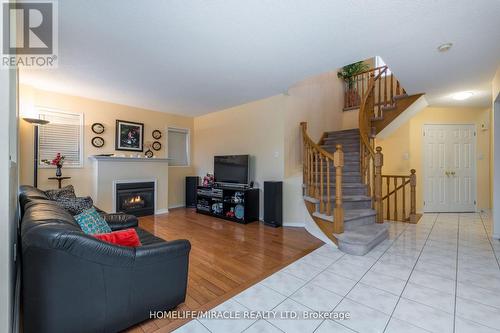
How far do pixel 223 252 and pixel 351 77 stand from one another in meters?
5.50

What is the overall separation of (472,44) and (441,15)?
91 centimetres

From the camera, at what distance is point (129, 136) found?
16.2 ft

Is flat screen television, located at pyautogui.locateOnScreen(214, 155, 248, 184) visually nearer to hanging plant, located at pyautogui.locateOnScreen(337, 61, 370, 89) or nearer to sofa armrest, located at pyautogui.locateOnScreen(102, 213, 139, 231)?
sofa armrest, located at pyautogui.locateOnScreen(102, 213, 139, 231)

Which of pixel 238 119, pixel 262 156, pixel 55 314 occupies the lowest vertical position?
pixel 55 314

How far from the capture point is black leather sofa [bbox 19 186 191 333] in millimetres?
1187

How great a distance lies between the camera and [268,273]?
2.29 metres

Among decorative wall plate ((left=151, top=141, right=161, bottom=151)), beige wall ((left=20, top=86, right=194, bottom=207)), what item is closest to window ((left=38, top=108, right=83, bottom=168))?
beige wall ((left=20, top=86, right=194, bottom=207))

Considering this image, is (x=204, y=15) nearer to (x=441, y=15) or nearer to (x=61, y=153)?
(x=441, y=15)

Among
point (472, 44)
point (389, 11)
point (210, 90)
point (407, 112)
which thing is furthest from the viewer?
point (407, 112)

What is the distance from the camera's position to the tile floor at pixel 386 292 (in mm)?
1548

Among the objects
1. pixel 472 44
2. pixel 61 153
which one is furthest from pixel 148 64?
pixel 472 44

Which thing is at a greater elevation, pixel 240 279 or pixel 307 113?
pixel 307 113

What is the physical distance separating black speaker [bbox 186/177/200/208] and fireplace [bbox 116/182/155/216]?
1003 mm

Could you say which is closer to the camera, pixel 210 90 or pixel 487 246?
pixel 487 246
